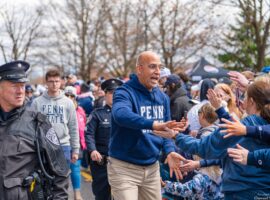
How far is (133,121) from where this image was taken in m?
4.55

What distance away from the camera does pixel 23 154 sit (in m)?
3.51

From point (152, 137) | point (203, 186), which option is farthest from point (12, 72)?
point (203, 186)

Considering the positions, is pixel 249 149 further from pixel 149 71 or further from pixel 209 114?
pixel 209 114

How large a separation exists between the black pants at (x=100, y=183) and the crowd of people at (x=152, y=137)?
0.01m

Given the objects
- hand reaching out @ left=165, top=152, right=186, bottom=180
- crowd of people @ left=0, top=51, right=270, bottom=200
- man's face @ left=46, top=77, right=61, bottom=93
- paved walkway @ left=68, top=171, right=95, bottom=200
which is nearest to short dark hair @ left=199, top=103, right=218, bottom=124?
crowd of people @ left=0, top=51, right=270, bottom=200

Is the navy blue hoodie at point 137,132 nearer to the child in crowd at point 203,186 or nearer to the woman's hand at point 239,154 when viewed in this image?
the child in crowd at point 203,186

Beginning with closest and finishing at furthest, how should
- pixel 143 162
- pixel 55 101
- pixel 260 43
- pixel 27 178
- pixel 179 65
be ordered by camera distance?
pixel 27 178 → pixel 143 162 → pixel 55 101 → pixel 260 43 → pixel 179 65

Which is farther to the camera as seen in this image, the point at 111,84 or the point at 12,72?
the point at 111,84

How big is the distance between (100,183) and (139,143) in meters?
2.34

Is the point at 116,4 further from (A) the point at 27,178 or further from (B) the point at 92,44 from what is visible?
(A) the point at 27,178

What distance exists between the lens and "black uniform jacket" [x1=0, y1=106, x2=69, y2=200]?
11.3 ft

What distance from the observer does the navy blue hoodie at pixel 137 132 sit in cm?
507

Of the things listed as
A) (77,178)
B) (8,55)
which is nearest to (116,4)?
(8,55)

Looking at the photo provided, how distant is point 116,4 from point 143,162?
30596mm
